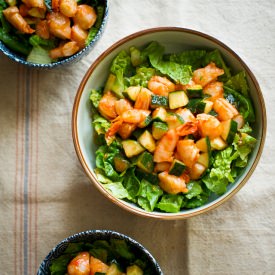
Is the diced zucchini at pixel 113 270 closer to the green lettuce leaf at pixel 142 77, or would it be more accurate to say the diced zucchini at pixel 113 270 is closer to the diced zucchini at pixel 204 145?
the diced zucchini at pixel 204 145

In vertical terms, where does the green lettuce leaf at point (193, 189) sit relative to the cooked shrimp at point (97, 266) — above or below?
above

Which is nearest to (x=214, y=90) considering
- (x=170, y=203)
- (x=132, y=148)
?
(x=132, y=148)

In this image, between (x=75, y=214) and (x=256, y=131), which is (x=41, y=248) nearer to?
(x=75, y=214)

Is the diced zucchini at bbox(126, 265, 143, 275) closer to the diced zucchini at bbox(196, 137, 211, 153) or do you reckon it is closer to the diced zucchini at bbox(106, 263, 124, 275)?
the diced zucchini at bbox(106, 263, 124, 275)

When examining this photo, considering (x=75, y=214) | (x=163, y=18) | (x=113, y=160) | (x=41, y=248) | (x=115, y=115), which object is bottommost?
(x=41, y=248)

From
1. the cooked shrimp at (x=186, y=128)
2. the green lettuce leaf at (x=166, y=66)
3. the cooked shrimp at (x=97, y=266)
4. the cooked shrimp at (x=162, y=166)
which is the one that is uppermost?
the green lettuce leaf at (x=166, y=66)

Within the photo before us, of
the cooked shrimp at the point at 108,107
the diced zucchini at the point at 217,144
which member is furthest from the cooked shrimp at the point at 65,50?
the diced zucchini at the point at 217,144

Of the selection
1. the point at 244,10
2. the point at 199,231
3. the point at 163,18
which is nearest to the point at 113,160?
the point at 199,231
